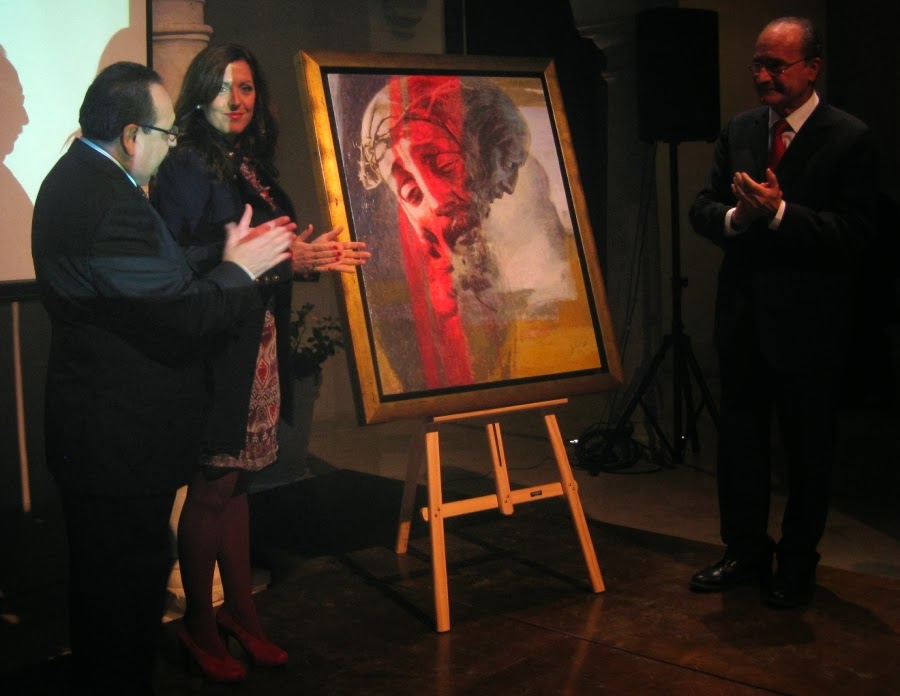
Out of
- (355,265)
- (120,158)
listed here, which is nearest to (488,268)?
(355,265)

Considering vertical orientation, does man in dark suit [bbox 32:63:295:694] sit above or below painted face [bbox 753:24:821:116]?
below

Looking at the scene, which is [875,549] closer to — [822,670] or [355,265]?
[822,670]

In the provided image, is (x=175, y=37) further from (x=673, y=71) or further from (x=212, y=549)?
(x=673, y=71)

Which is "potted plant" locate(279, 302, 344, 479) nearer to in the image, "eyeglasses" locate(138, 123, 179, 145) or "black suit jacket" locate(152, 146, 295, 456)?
"black suit jacket" locate(152, 146, 295, 456)

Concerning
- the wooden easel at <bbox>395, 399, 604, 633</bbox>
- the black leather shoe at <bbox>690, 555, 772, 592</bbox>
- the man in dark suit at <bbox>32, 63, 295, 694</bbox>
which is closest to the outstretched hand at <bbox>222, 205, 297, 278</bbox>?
the man in dark suit at <bbox>32, 63, 295, 694</bbox>

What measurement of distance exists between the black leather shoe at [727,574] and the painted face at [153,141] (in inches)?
79.7

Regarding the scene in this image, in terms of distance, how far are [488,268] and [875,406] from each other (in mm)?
3733

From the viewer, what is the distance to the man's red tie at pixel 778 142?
3127 millimetres

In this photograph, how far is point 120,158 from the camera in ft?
6.81

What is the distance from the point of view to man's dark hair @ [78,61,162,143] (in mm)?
2039

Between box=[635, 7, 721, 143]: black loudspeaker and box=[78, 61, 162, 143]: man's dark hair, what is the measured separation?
10.3 feet

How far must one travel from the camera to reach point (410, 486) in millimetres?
3543

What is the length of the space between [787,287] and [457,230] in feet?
3.03

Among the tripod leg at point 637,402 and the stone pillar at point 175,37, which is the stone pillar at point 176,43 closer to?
the stone pillar at point 175,37
